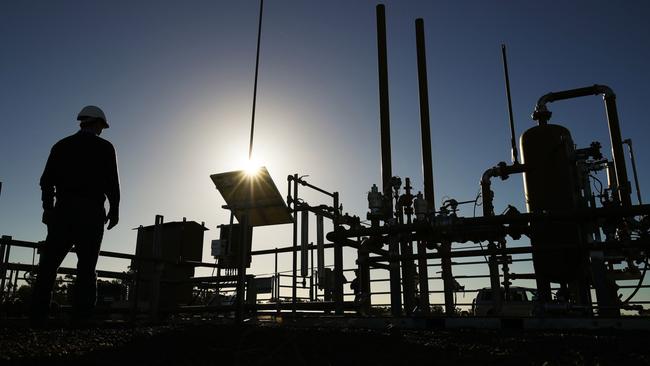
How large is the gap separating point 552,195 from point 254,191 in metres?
5.46

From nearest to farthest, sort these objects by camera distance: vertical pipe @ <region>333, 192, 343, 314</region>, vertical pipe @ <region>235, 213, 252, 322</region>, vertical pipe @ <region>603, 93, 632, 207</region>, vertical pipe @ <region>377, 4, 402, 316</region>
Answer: vertical pipe @ <region>235, 213, 252, 322</region>, vertical pipe @ <region>377, 4, 402, 316</region>, vertical pipe @ <region>333, 192, 343, 314</region>, vertical pipe @ <region>603, 93, 632, 207</region>

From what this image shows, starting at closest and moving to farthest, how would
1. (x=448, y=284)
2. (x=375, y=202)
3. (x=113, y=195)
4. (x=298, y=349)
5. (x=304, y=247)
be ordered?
1. (x=298, y=349)
2. (x=113, y=195)
3. (x=375, y=202)
4. (x=448, y=284)
5. (x=304, y=247)

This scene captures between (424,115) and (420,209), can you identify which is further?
(424,115)

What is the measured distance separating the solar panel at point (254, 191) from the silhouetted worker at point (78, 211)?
3.73m

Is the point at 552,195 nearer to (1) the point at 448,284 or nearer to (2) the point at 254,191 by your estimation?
(1) the point at 448,284

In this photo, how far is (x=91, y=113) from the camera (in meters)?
5.43

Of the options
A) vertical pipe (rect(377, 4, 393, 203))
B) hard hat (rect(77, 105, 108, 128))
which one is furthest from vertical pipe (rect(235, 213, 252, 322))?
vertical pipe (rect(377, 4, 393, 203))

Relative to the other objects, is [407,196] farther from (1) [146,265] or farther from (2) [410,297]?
(1) [146,265]

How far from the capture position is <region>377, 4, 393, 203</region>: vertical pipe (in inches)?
383

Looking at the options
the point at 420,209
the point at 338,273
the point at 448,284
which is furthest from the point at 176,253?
the point at 420,209

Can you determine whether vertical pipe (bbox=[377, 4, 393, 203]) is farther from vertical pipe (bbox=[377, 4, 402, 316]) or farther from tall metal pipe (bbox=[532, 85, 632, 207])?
tall metal pipe (bbox=[532, 85, 632, 207])

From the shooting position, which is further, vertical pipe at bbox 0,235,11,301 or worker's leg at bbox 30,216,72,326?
vertical pipe at bbox 0,235,11,301

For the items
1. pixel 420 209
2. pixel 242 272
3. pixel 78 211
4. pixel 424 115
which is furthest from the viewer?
pixel 424 115

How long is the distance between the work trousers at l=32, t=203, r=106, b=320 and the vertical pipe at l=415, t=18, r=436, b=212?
265 inches
